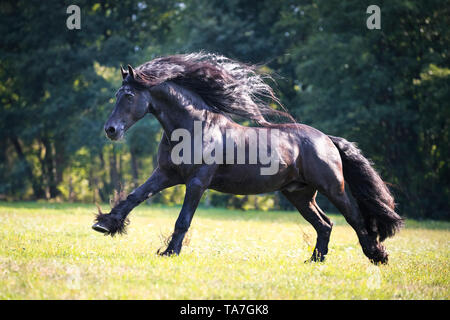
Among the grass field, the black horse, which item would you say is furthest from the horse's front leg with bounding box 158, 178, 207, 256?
the grass field

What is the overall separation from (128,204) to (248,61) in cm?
2086

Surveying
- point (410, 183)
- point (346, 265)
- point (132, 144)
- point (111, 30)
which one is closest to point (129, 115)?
point (346, 265)

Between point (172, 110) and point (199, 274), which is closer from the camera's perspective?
point (199, 274)

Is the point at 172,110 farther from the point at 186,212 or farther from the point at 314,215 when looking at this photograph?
the point at 314,215

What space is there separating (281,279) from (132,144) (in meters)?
26.4

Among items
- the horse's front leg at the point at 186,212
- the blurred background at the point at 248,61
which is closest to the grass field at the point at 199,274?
the horse's front leg at the point at 186,212

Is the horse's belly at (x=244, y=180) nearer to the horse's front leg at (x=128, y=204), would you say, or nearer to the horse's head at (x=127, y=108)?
the horse's front leg at (x=128, y=204)

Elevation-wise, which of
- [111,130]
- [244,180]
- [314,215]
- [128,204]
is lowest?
[314,215]

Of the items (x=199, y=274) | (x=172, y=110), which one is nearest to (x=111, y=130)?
(x=172, y=110)

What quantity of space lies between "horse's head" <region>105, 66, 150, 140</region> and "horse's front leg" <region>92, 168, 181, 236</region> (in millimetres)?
793

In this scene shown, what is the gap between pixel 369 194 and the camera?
7.63m

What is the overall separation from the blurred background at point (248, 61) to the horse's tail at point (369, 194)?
12226 millimetres
